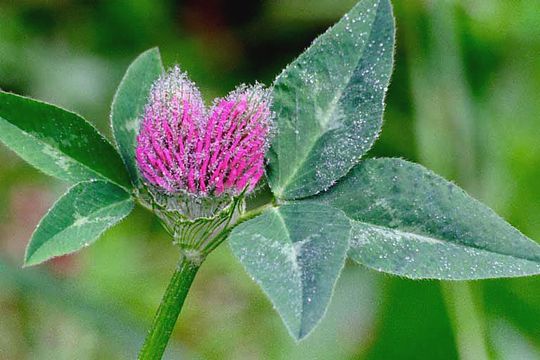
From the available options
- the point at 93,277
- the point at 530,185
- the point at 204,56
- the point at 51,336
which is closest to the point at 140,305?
the point at 93,277

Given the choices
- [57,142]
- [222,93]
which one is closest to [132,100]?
[57,142]

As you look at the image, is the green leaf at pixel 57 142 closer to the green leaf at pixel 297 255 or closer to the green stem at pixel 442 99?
the green leaf at pixel 297 255

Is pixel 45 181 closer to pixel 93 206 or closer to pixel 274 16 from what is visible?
pixel 274 16

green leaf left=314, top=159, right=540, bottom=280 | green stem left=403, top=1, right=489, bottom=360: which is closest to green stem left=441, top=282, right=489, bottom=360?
green stem left=403, top=1, right=489, bottom=360

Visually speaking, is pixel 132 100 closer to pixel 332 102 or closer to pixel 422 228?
pixel 332 102

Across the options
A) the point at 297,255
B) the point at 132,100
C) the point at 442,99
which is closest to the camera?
the point at 297,255

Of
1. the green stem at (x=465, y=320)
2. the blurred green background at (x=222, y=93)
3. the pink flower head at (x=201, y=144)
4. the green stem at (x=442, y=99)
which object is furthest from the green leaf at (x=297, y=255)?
the green stem at (x=442, y=99)
